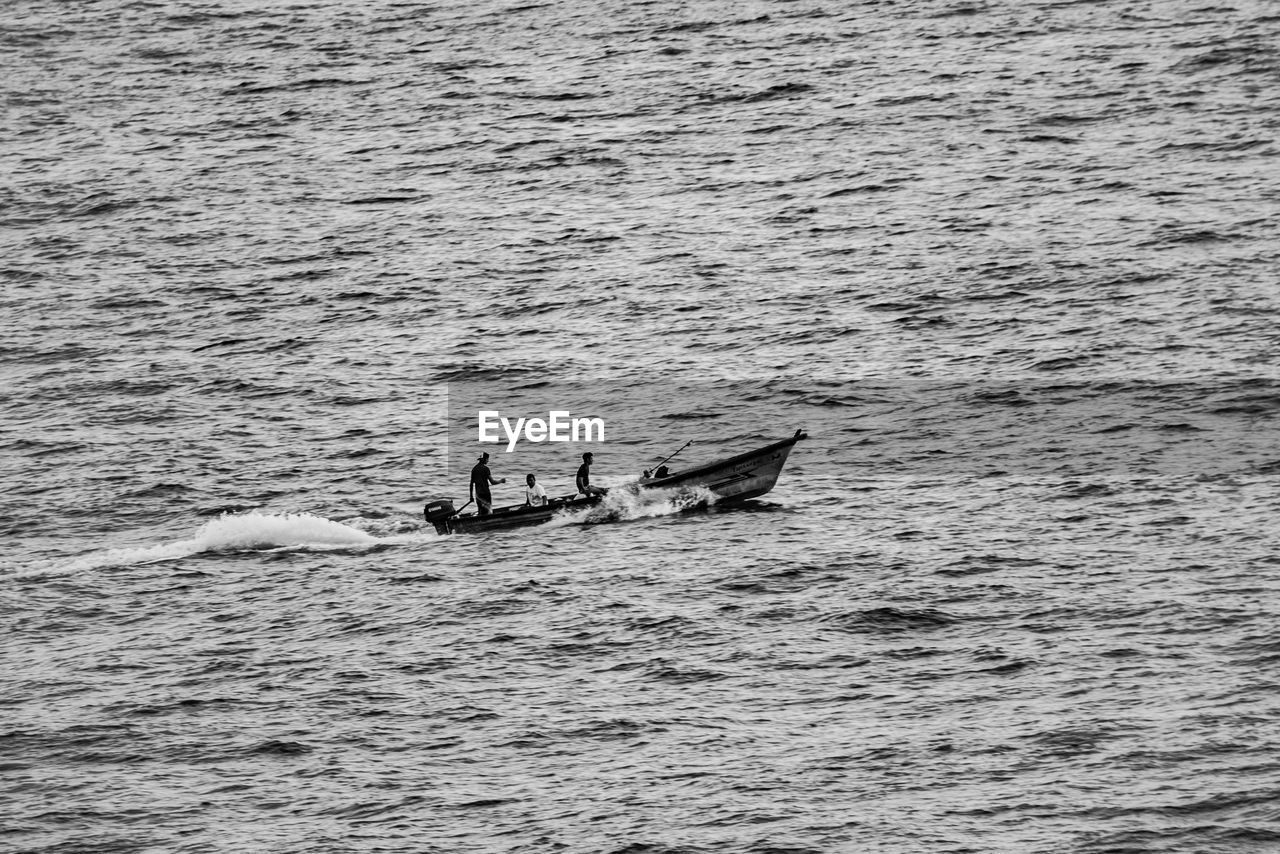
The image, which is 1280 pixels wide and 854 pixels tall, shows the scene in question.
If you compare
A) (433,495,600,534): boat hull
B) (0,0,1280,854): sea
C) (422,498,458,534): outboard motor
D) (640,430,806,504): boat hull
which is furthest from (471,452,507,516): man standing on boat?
(640,430,806,504): boat hull

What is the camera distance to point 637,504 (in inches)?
1620

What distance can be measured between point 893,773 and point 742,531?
12.4m

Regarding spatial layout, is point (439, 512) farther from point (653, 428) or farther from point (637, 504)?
point (653, 428)

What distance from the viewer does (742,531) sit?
1587 inches

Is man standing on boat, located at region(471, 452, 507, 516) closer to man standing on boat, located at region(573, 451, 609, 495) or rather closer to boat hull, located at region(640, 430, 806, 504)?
man standing on boat, located at region(573, 451, 609, 495)

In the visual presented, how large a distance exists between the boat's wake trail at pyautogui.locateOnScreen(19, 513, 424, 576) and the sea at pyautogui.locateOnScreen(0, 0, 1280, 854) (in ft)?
0.52

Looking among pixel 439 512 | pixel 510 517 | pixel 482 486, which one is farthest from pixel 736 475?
pixel 439 512

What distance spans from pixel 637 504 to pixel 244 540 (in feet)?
32.4

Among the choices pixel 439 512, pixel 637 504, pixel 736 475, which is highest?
pixel 736 475

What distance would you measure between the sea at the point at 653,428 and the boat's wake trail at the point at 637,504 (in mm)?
171

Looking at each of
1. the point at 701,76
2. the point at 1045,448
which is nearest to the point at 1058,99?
the point at 701,76

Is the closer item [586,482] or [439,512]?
[586,482]

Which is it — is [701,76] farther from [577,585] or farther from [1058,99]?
[577,585]

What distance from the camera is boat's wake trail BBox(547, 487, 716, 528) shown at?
40.8 metres
